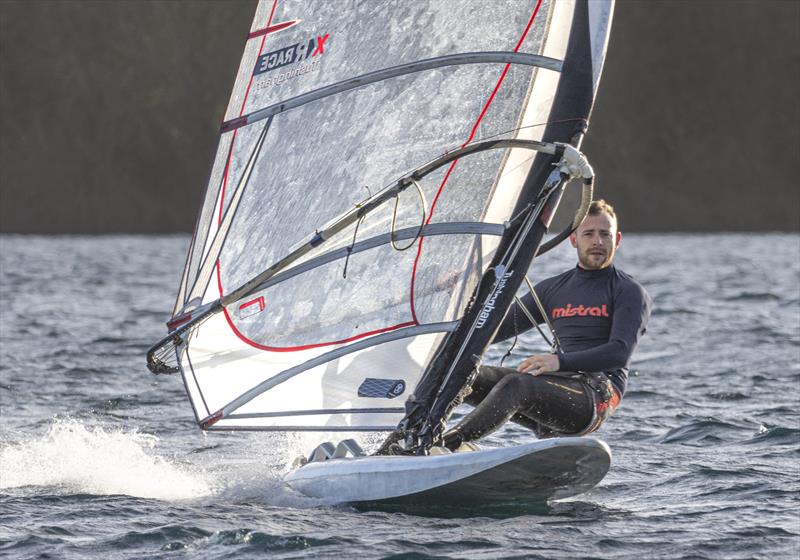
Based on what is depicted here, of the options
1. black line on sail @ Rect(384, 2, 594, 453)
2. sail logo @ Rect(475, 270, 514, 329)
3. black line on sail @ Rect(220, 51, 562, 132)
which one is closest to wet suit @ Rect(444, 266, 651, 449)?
black line on sail @ Rect(384, 2, 594, 453)

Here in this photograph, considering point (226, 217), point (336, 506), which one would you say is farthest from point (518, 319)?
point (226, 217)

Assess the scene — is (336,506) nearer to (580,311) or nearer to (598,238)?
(580,311)

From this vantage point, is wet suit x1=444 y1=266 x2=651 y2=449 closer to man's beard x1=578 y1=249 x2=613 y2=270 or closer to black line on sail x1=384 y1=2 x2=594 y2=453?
man's beard x1=578 y1=249 x2=613 y2=270

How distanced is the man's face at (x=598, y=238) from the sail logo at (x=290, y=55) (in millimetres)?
1734

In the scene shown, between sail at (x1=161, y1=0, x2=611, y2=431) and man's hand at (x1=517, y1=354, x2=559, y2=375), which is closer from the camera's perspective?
man's hand at (x1=517, y1=354, x2=559, y2=375)

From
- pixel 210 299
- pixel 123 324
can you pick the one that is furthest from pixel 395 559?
pixel 123 324

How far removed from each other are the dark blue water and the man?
46 centimetres

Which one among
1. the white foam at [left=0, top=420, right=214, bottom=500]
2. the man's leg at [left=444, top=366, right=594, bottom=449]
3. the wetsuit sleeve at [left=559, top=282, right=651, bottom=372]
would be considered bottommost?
the white foam at [left=0, top=420, right=214, bottom=500]

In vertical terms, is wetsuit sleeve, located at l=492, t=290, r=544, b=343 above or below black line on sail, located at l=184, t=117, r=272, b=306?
below

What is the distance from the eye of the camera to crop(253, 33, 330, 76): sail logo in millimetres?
6938

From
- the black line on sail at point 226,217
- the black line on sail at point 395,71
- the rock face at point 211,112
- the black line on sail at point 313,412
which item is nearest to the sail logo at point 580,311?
the black line on sail at point 313,412

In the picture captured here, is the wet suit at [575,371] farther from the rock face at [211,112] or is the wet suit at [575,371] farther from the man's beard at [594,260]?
the rock face at [211,112]

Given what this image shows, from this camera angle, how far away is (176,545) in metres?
5.65

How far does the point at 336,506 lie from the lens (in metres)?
6.40
